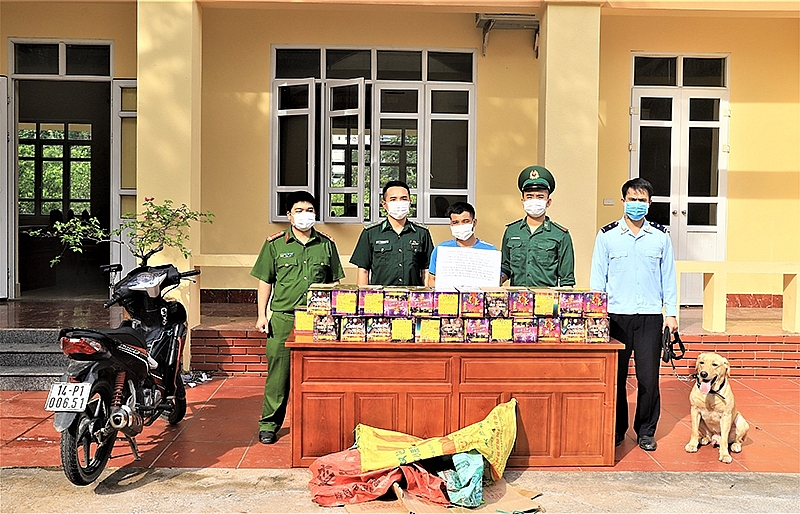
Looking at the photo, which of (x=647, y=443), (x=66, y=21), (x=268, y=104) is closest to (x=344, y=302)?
(x=647, y=443)

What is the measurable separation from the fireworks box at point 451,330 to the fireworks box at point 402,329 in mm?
180

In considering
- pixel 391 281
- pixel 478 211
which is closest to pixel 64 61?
pixel 478 211

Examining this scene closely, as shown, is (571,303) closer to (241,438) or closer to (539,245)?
(539,245)

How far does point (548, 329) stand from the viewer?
15.9 ft

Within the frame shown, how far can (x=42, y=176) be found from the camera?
1312cm

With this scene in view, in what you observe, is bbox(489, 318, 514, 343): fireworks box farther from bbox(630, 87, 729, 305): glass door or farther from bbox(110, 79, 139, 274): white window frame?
bbox(110, 79, 139, 274): white window frame

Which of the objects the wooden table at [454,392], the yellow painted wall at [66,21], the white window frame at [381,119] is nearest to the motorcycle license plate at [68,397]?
the wooden table at [454,392]

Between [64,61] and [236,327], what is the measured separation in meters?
3.89

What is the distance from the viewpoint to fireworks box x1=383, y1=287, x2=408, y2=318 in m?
4.78

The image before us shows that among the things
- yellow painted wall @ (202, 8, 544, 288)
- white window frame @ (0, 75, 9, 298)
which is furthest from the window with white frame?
white window frame @ (0, 75, 9, 298)

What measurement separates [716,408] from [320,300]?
253cm

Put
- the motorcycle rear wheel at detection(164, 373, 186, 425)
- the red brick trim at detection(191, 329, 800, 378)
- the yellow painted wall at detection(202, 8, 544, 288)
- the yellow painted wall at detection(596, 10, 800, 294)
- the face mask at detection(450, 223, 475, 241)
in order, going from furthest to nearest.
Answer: the yellow painted wall at detection(596, 10, 800, 294) < the yellow painted wall at detection(202, 8, 544, 288) < the red brick trim at detection(191, 329, 800, 378) < the motorcycle rear wheel at detection(164, 373, 186, 425) < the face mask at detection(450, 223, 475, 241)

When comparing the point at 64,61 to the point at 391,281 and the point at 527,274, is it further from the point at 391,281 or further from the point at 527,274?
the point at 527,274

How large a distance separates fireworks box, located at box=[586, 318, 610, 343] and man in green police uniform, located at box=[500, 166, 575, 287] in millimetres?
505
